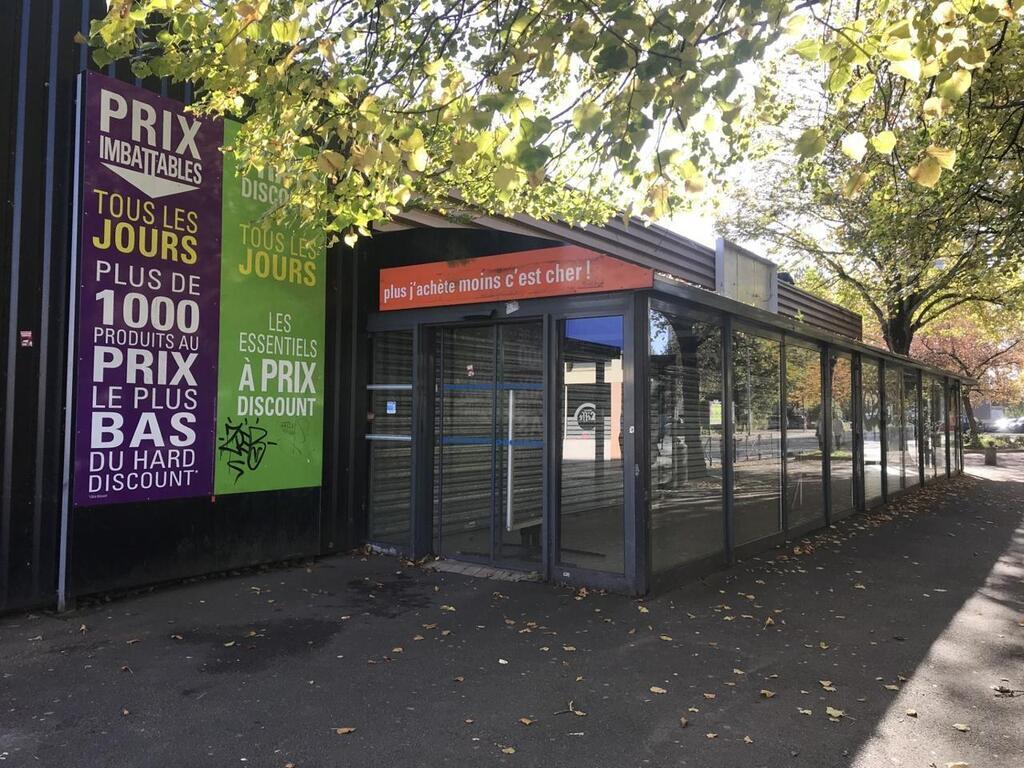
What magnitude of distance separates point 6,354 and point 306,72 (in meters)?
2.88

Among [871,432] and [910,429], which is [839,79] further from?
[910,429]

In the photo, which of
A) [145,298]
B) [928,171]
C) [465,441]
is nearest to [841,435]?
[465,441]

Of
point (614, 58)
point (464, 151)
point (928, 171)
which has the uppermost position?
point (614, 58)

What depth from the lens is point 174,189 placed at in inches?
242

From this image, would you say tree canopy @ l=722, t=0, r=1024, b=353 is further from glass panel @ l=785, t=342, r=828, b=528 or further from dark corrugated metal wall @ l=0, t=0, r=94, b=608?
dark corrugated metal wall @ l=0, t=0, r=94, b=608

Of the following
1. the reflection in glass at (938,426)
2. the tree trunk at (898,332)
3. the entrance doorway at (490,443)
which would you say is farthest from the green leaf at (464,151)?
the tree trunk at (898,332)

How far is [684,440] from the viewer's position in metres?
6.73

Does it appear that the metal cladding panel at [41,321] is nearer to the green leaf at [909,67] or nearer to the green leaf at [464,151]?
the green leaf at [464,151]

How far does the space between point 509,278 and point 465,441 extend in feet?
5.58

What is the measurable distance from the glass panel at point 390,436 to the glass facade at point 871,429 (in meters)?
7.59

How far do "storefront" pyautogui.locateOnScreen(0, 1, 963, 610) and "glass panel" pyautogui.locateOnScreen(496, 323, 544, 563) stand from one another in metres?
0.02

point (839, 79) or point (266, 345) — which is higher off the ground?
point (839, 79)

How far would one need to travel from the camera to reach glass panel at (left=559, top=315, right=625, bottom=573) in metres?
6.12

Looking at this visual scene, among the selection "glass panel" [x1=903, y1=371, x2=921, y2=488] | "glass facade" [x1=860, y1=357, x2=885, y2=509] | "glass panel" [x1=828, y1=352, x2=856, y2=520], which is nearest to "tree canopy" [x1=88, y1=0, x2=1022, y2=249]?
"glass panel" [x1=828, y1=352, x2=856, y2=520]
